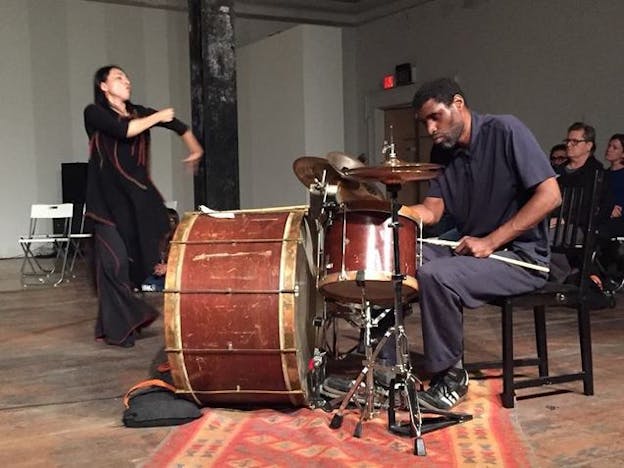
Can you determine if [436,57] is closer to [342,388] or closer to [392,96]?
[392,96]

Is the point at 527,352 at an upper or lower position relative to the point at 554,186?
lower

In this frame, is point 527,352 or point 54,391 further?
point 527,352

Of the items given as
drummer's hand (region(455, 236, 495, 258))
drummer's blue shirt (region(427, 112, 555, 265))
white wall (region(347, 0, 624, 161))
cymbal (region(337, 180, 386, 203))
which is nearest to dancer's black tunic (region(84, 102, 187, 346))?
cymbal (region(337, 180, 386, 203))

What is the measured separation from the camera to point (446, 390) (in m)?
2.77

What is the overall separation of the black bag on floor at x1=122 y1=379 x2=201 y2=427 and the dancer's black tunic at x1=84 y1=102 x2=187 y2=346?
1282 mm

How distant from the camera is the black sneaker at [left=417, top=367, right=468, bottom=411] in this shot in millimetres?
2729

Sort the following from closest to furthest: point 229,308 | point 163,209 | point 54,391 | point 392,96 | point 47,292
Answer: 1. point 229,308
2. point 54,391
3. point 163,209
4. point 47,292
5. point 392,96

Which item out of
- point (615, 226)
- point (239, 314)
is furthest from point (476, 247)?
point (615, 226)

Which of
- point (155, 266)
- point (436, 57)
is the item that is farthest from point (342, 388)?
point (436, 57)

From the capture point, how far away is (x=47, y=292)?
21.2 feet

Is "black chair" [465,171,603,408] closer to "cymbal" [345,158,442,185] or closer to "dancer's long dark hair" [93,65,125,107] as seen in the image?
"cymbal" [345,158,442,185]

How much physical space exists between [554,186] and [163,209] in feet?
6.88

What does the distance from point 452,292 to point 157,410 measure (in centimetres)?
114

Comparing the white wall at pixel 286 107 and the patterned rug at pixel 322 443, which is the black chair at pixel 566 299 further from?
the white wall at pixel 286 107
